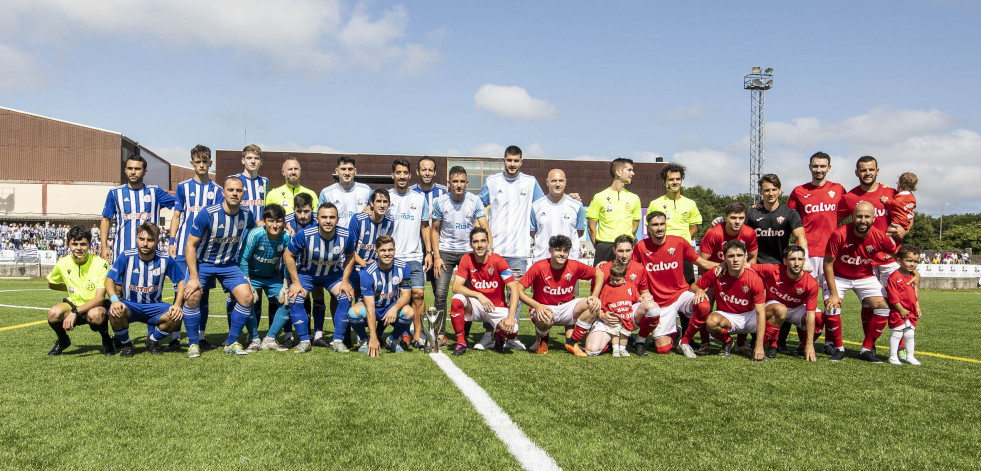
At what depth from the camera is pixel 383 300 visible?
586 cm

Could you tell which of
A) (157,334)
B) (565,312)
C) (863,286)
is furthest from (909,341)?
(157,334)

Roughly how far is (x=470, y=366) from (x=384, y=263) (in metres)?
1.43

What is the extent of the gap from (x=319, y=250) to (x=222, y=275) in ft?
3.22

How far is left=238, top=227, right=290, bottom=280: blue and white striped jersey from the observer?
5895 mm

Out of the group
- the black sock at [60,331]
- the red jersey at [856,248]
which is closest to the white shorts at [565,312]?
the red jersey at [856,248]

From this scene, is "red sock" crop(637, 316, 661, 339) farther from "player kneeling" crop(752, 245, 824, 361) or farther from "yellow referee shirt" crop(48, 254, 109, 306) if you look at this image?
"yellow referee shirt" crop(48, 254, 109, 306)

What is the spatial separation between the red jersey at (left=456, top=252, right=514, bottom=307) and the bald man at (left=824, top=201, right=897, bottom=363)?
10.5ft

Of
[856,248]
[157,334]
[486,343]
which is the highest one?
[856,248]

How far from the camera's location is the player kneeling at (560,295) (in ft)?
18.7

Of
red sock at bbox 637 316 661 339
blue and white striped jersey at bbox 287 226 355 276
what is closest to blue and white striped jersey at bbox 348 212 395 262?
blue and white striped jersey at bbox 287 226 355 276

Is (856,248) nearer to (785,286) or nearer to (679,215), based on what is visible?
(785,286)

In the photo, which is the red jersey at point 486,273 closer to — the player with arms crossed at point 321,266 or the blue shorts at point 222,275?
the player with arms crossed at point 321,266

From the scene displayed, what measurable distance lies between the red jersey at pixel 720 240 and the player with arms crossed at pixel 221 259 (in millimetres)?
4790

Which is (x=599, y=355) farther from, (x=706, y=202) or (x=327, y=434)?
(x=706, y=202)
